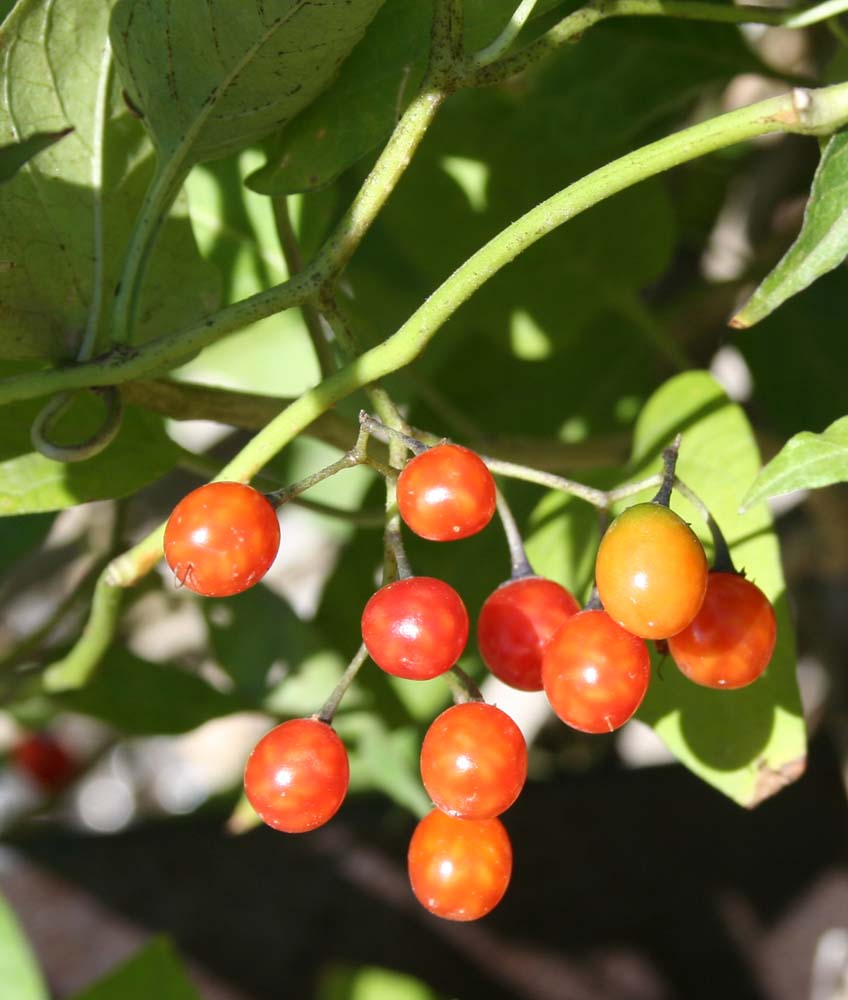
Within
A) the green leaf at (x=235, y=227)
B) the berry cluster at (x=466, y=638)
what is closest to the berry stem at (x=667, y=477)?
the berry cluster at (x=466, y=638)

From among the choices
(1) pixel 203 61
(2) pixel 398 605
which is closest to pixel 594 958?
(2) pixel 398 605

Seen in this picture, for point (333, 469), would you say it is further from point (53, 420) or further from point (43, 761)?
point (43, 761)

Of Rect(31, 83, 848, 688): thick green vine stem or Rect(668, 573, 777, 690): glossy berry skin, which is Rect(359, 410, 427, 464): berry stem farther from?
Rect(668, 573, 777, 690): glossy berry skin

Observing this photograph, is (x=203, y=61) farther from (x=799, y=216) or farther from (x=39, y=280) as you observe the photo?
(x=799, y=216)

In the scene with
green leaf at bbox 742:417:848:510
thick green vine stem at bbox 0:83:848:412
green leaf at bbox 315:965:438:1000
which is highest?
thick green vine stem at bbox 0:83:848:412

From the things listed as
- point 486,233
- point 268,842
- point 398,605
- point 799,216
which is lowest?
point 268,842

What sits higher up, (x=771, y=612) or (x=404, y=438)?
(x=404, y=438)

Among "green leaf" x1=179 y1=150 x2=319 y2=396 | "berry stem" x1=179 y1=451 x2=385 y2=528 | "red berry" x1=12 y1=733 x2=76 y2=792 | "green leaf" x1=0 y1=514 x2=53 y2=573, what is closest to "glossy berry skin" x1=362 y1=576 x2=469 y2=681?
"berry stem" x1=179 y1=451 x2=385 y2=528
